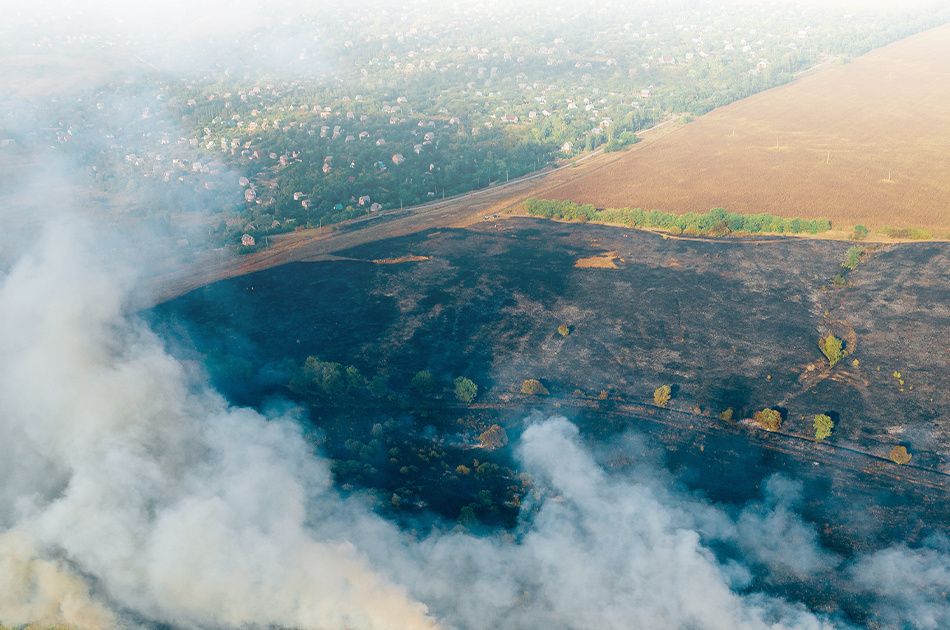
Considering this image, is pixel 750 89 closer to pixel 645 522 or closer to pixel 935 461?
pixel 935 461

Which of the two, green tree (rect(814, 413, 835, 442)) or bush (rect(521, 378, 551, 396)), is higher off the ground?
Result: bush (rect(521, 378, 551, 396))

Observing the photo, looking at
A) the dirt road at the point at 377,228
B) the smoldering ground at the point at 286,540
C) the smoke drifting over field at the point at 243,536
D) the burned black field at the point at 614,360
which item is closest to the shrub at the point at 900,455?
the burned black field at the point at 614,360

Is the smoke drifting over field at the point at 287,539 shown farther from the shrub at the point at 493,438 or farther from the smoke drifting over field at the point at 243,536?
the shrub at the point at 493,438

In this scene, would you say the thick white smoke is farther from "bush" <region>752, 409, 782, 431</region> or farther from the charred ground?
"bush" <region>752, 409, 782, 431</region>

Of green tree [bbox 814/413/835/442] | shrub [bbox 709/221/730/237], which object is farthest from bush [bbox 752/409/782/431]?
shrub [bbox 709/221/730/237]

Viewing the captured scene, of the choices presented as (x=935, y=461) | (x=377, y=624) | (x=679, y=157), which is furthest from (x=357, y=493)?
(x=679, y=157)

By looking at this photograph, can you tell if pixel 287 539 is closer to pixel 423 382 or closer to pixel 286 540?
pixel 286 540
